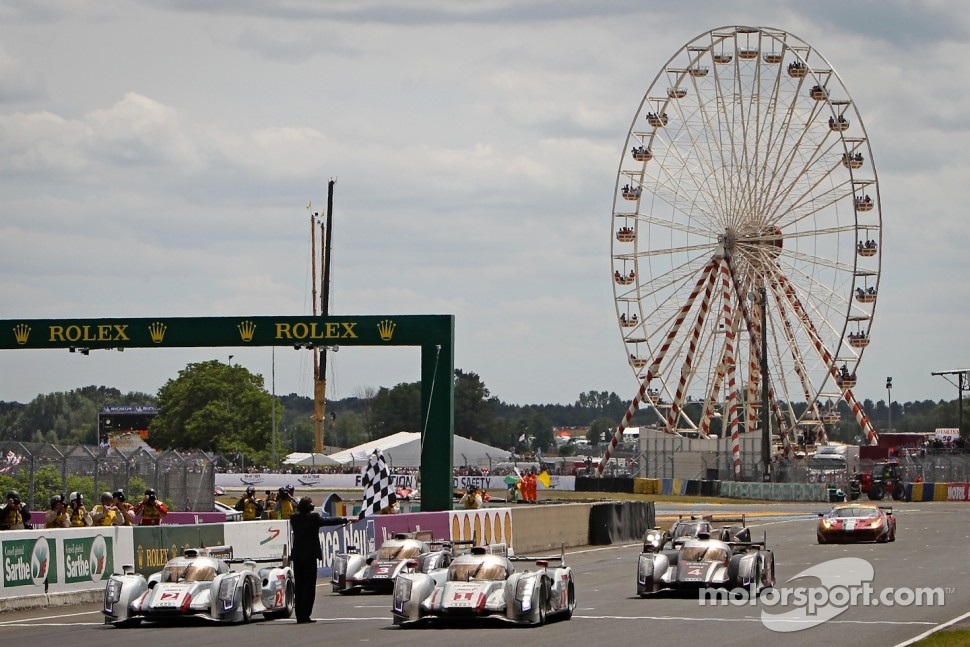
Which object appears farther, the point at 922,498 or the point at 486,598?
the point at 922,498

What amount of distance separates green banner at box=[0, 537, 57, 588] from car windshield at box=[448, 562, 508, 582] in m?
6.97

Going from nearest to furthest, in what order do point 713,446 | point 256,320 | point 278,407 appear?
point 256,320 → point 713,446 → point 278,407

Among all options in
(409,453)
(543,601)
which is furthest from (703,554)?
(409,453)

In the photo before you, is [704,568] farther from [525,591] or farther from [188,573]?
[188,573]

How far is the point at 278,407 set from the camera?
462 feet

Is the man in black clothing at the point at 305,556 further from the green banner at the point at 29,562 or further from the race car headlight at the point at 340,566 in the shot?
the race car headlight at the point at 340,566

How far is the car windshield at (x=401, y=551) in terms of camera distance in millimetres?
25288

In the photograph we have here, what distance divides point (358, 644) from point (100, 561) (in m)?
8.79

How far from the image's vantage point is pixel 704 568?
2327 centimetres

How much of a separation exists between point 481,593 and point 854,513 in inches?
865

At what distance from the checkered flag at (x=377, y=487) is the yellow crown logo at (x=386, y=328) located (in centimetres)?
291

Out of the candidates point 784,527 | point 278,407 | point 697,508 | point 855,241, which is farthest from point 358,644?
point 278,407

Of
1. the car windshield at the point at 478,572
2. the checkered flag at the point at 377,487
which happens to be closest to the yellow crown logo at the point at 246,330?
the checkered flag at the point at 377,487

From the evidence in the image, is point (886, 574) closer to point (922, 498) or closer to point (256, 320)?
point (256, 320)
